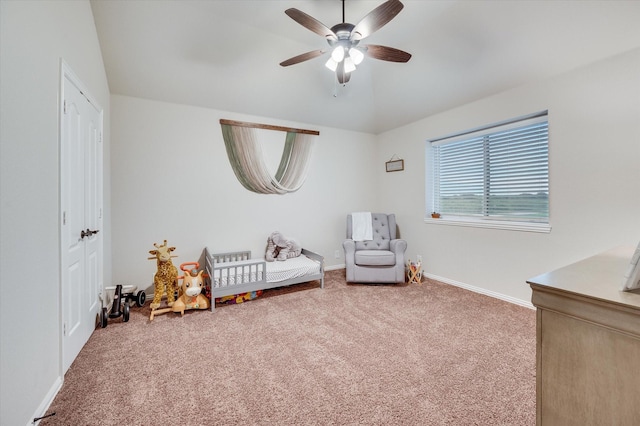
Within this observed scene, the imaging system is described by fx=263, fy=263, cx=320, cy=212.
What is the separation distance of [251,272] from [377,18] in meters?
2.73

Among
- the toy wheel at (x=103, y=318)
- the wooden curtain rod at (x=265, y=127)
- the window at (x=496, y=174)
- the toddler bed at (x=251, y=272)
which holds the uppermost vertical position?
the wooden curtain rod at (x=265, y=127)

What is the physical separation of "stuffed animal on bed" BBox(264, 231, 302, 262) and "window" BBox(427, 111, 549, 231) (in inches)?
88.4

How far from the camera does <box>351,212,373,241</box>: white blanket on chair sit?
4.16 m

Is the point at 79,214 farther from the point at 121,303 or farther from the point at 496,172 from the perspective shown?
the point at 496,172

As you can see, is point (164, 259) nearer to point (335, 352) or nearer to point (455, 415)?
point (335, 352)

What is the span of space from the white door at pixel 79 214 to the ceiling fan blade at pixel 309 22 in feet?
5.18

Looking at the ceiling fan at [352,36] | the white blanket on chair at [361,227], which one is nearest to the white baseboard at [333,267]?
the white blanket on chair at [361,227]

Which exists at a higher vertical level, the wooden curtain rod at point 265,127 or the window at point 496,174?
the wooden curtain rod at point 265,127

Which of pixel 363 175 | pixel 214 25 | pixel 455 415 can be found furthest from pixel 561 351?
pixel 363 175

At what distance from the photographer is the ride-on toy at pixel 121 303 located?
2.52m

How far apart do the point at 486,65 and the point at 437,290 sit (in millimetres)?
2700

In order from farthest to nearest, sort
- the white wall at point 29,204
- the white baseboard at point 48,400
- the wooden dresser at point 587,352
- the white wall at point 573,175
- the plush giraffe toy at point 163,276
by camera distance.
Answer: the plush giraffe toy at point 163,276
the white wall at point 573,175
the white baseboard at point 48,400
the white wall at point 29,204
the wooden dresser at point 587,352

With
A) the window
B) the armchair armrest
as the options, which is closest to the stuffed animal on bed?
the armchair armrest

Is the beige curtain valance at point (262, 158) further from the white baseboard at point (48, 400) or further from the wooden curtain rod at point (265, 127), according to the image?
the white baseboard at point (48, 400)
